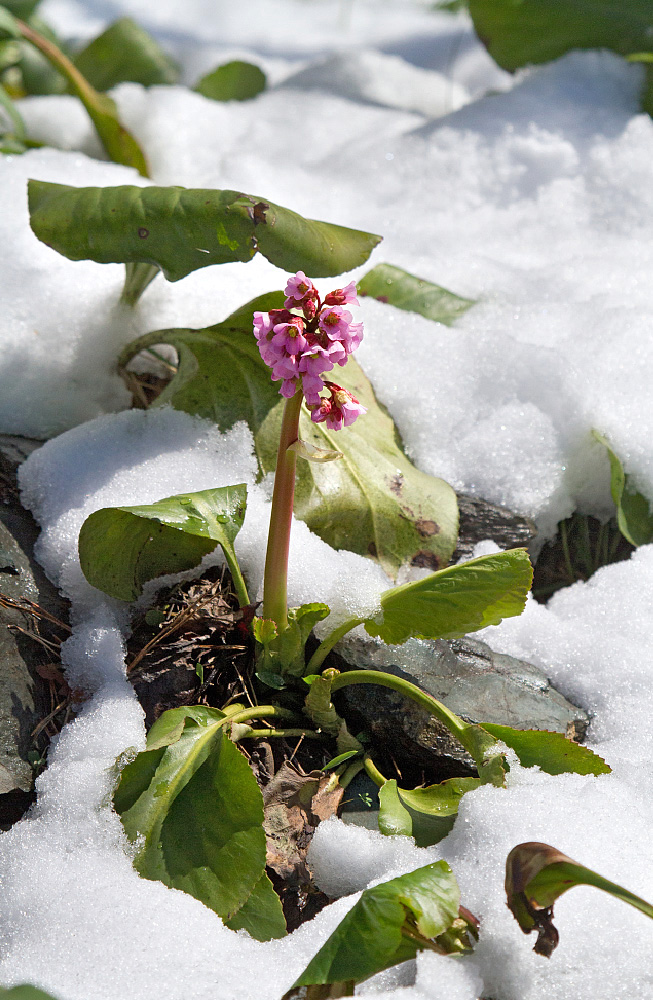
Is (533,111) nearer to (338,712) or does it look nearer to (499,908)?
(338,712)

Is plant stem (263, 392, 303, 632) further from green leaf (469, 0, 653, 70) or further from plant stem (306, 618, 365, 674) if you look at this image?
green leaf (469, 0, 653, 70)

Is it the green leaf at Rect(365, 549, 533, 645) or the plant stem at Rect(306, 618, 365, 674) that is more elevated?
the green leaf at Rect(365, 549, 533, 645)

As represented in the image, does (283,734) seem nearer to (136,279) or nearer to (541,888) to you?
(541,888)

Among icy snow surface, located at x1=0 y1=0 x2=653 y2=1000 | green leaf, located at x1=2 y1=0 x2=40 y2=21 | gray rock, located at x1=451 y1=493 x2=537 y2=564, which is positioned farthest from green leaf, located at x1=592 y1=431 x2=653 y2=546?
green leaf, located at x1=2 y1=0 x2=40 y2=21

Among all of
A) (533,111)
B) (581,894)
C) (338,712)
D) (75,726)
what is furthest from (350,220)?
(581,894)

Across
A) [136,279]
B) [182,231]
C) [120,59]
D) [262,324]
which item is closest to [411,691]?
[262,324]

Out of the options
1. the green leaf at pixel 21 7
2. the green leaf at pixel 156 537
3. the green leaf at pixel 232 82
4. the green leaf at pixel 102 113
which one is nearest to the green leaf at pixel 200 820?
the green leaf at pixel 156 537
